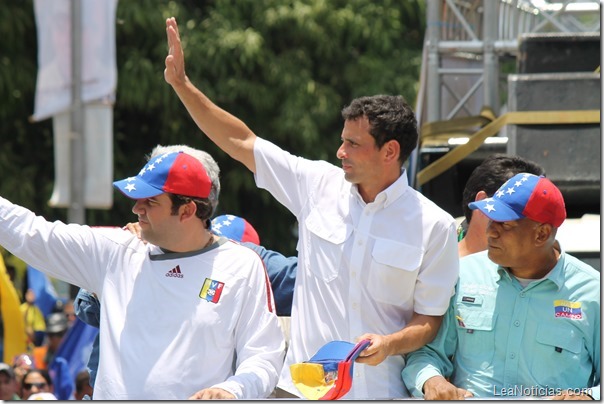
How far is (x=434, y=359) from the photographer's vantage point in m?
4.62

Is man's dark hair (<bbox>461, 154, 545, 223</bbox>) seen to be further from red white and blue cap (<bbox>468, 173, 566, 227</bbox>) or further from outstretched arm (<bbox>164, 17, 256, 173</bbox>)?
outstretched arm (<bbox>164, 17, 256, 173</bbox>)

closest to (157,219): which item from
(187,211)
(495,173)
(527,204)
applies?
(187,211)

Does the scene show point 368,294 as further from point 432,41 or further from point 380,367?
point 432,41

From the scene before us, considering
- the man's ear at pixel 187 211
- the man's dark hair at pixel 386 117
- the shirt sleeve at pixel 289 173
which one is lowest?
the man's ear at pixel 187 211

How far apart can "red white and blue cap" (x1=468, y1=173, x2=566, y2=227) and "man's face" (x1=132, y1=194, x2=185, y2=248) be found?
1154 mm

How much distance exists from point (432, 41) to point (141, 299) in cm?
501

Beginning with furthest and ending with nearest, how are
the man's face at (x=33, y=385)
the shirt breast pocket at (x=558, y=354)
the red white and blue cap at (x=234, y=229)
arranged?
the man's face at (x=33, y=385) < the red white and blue cap at (x=234, y=229) < the shirt breast pocket at (x=558, y=354)

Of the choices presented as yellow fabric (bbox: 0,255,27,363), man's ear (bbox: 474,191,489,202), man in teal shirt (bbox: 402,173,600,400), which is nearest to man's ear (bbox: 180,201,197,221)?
man in teal shirt (bbox: 402,173,600,400)

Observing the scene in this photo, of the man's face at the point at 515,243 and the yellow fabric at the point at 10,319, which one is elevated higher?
the man's face at the point at 515,243

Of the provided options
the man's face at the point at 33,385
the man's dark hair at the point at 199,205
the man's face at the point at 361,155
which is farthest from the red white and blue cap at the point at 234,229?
the man's face at the point at 33,385

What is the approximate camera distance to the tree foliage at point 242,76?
46.7 ft

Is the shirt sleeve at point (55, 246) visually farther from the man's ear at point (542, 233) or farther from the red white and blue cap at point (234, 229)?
the man's ear at point (542, 233)

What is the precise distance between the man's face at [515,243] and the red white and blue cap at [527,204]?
0.13 ft

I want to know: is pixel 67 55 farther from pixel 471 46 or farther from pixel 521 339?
pixel 521 339
